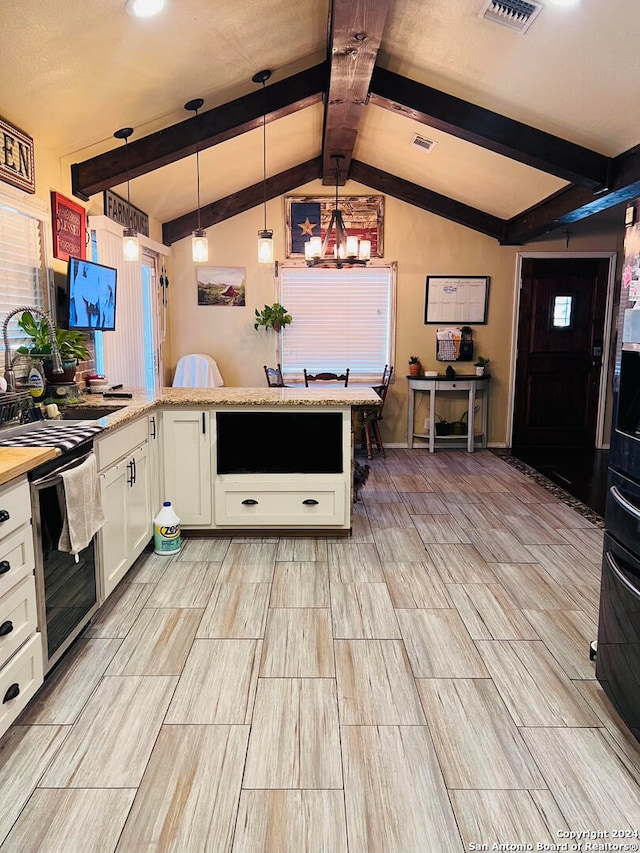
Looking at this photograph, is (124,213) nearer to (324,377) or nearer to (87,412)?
(87,412)

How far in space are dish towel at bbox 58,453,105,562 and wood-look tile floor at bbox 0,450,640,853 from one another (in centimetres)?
51

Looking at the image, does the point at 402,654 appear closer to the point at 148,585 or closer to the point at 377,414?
the point at 148,585

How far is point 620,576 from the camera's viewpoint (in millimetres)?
1863

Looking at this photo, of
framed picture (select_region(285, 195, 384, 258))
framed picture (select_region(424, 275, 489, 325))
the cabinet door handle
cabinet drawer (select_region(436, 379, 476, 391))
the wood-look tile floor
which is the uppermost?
framed picture (select_region(285, 195, 384, 258))

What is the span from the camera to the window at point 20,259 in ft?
9.70

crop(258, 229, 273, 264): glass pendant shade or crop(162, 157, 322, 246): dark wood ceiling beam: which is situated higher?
crop(162, 157, 322, 246): dark wood ceiling beam

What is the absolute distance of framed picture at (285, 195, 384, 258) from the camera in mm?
6348

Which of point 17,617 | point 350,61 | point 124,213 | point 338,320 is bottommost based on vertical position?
point 17,617

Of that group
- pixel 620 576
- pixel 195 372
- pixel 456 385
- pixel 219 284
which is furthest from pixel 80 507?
pixel 456 385

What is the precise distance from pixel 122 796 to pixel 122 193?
431 centimetres

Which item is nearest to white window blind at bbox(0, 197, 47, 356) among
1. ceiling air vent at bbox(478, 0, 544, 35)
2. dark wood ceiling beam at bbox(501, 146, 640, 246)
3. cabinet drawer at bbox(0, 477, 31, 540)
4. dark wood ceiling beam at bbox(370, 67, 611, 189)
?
cabinet drawer at bbox(0, 477, 31, 540)

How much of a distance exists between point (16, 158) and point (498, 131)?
2.95 metres

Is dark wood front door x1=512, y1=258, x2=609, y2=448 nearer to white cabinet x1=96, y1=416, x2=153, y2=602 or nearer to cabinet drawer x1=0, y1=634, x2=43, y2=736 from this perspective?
A: white cabinet x1=96, y1=416, x2=153, y2=602

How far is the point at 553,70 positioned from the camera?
124 inches
